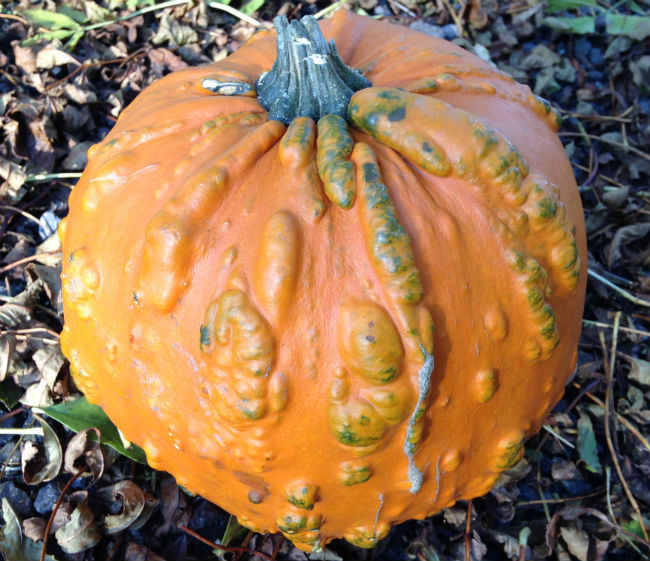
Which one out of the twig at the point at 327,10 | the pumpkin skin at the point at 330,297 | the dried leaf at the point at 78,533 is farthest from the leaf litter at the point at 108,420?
the pumpkin skin at the point at 330,297

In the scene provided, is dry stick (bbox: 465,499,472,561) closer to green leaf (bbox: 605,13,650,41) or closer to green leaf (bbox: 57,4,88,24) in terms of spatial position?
green leaf (bbox: 605,13,650,41)

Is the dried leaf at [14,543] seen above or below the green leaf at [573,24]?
below

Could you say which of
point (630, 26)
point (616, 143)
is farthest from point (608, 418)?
point (630, 26)

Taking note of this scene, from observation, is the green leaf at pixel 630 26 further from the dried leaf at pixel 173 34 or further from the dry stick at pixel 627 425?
the dried leaf at pixel 173 34

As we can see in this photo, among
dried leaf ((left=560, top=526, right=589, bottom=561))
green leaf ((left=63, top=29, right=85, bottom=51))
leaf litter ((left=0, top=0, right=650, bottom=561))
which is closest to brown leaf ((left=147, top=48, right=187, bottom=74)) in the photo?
leaf litter ((left=0, top=0, right=650, bottom=561))

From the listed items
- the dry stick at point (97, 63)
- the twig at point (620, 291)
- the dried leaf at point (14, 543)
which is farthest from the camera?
the dry stick at point (97, 63)

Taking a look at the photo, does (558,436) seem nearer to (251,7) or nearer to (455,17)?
(455,17)
